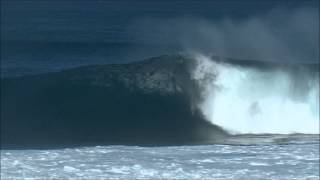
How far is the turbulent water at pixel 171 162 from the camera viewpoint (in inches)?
874

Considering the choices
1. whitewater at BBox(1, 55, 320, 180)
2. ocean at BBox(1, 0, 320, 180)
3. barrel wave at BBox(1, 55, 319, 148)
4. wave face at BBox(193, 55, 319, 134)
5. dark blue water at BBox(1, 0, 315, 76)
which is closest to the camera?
whitewater at BBox(1, 55, 320, 180)

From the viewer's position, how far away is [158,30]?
48.6 m

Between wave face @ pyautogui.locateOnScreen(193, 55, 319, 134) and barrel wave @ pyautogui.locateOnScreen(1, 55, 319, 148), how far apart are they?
2cm

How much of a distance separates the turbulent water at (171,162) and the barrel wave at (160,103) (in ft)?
4.73

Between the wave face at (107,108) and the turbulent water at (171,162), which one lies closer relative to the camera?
the turbulent water at (171,162)

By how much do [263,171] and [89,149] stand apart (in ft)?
13.1

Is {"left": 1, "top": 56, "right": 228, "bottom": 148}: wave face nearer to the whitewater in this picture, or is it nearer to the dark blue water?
the whitewater

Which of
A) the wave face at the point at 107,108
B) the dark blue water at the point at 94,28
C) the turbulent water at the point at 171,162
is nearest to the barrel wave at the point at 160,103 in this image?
the wave face at the point at 107,108

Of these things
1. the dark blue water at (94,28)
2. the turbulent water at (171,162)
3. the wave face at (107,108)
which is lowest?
the turbulent water at (171,162)

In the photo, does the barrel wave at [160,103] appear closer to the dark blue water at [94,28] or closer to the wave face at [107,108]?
the wave face at [107,108]

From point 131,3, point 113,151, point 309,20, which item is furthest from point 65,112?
point 131,3

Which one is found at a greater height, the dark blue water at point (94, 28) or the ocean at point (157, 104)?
the dark blue water at point (94, 28)

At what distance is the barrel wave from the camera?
2770cm

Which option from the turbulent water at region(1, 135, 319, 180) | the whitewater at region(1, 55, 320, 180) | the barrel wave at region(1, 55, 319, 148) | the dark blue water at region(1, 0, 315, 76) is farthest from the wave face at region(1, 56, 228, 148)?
the dark blue water at region(1, 0, 315, 76)
